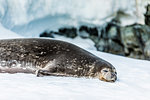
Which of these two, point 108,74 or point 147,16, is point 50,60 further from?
point 147,16

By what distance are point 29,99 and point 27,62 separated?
3.99 ft

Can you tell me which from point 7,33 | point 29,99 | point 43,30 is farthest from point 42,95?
→ point 43,30

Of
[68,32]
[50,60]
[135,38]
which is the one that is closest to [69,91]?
[50,60]

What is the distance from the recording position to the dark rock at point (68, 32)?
9.44 metres

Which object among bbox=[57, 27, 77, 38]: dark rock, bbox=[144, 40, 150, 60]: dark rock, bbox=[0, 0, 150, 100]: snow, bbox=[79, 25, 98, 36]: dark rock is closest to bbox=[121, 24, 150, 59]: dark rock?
bbox=[144, 40, 150, 60]: dark rock

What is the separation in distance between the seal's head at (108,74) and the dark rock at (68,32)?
7.01 metres

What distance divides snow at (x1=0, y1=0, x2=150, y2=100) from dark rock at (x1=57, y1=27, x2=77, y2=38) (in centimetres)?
21

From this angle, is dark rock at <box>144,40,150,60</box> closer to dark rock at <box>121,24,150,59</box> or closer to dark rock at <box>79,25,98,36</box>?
dark rock at <box>121,24,150,59</box>

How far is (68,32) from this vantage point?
9531 millimetres

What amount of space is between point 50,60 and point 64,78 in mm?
353

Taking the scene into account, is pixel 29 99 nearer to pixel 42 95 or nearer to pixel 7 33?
pixel 42 95

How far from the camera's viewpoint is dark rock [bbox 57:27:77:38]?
31.0 feet

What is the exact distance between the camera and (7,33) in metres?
4.55

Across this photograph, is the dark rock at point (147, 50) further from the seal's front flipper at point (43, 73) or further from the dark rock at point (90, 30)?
the seal's front flipper at point (43, 73)
